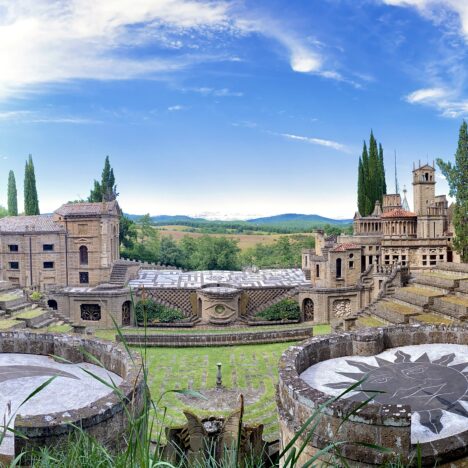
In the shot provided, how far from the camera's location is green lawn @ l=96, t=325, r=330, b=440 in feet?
62.9

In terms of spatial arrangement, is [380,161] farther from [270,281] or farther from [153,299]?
[153,299]

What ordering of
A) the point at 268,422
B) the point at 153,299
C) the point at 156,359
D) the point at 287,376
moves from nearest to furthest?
the point at 287,376, the point at 268,422, the point at 156,359, the point at 153,299

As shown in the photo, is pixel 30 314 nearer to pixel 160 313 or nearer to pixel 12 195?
pixel 160 313

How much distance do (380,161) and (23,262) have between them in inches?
1507

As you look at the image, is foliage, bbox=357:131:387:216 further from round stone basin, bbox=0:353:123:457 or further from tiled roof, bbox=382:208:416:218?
round stone basin, bbox=0:353:123:457

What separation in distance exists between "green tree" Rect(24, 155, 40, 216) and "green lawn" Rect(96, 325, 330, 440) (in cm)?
3437

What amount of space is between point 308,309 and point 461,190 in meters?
15.2

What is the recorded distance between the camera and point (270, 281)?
4469cm

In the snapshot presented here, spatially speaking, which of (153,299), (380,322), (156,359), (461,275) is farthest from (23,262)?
(461,275)

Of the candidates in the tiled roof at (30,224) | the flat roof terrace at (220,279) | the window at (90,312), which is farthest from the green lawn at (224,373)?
the tiled roof at (30,224)

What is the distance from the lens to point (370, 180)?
5272 centimetres

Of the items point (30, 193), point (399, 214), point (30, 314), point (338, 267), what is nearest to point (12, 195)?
point (30, 193)

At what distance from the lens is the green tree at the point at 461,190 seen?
110 feet

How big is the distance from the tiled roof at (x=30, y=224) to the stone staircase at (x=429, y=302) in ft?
90.7
